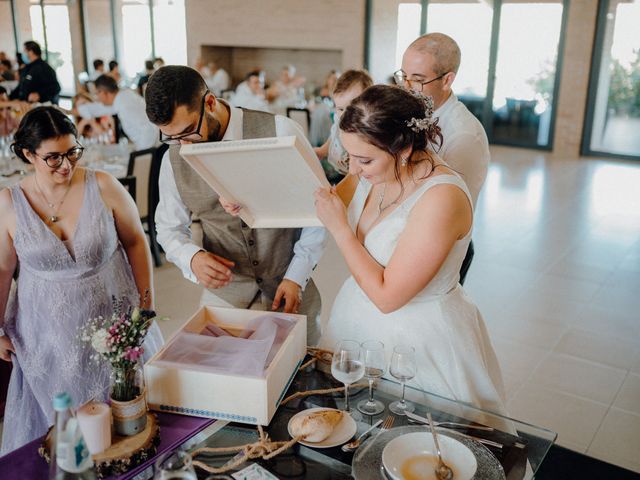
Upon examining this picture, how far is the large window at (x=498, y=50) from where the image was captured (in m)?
10.5

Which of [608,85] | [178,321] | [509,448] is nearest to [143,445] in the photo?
[509,448]

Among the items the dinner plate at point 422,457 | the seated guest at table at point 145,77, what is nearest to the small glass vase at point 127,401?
the dinner plate at point 422,457

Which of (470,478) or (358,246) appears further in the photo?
(358,246)

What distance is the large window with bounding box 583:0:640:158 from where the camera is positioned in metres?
9.66

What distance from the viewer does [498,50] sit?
11.0 metres

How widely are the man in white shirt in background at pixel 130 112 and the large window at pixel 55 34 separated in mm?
10737

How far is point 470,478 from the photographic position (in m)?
1.38

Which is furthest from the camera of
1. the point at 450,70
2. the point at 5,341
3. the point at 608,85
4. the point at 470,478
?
the point at 608,85

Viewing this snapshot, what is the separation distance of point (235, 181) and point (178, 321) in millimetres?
2560

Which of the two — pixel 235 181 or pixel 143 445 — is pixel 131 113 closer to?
pixel 235 181

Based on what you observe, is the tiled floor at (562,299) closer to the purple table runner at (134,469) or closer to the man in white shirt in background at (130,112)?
the man in white shirt in background at (130,112)

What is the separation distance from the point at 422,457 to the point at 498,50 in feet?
35.0

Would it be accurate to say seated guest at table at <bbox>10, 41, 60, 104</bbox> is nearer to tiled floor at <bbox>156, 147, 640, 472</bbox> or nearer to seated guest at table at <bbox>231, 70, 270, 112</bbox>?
seated guest at table at <bbox>231, 70, 270, 112</bbox>

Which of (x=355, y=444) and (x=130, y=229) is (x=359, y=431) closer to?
(x=355, y=444)
